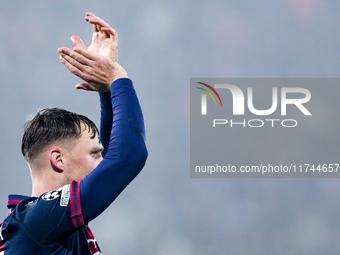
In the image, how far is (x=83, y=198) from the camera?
3959 mm

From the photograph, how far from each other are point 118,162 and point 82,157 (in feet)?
2.45

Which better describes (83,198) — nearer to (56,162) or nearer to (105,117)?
(56,162)

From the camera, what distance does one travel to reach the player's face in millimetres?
4523

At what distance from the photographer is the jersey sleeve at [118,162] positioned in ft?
12.8

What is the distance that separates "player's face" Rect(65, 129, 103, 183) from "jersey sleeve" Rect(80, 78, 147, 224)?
1.73 feet

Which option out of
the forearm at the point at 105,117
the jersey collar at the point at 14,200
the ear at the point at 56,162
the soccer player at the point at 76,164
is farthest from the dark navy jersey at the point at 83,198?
the forearm at the point at 105,117

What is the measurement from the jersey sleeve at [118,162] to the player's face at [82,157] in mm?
527

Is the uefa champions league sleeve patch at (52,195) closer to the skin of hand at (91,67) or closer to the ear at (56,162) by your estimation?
the ear at (56,162)

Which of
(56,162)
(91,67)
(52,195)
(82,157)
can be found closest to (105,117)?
(82,157)

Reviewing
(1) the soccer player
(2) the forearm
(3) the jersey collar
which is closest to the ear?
(1) the soccer player

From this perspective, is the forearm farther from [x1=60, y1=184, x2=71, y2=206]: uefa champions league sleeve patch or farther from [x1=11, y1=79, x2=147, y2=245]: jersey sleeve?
[x1=60, y1=184, x2=71, y2=206]: uefa champions league sleeve patch

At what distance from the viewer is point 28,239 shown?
13.5 feet

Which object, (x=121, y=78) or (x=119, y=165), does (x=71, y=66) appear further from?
(x=119, y=165)

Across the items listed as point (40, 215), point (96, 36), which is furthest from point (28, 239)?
point (96, 36)
